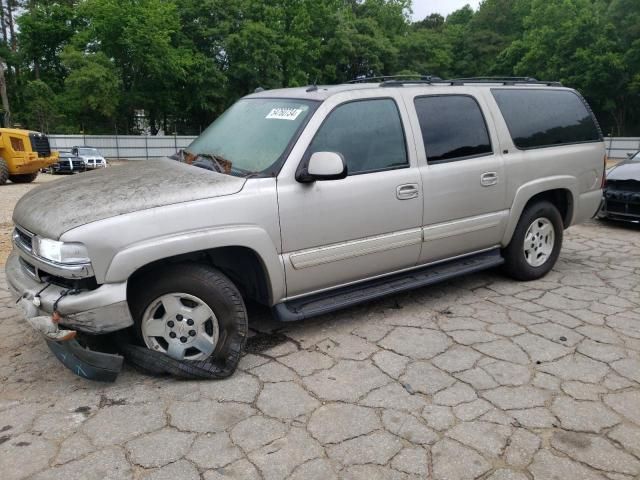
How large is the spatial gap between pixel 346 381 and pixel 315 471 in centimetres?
84

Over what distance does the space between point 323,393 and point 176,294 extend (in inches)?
41.8

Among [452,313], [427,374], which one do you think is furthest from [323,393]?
[452,313]

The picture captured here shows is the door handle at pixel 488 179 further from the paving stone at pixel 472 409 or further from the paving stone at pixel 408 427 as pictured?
the paving stone at pixel 408 427

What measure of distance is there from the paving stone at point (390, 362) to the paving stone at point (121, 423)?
4.60ft

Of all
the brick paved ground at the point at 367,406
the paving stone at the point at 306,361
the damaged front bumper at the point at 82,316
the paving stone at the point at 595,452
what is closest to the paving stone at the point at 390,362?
the brick paved ground at the point at 367,406

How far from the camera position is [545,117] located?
4941 mm

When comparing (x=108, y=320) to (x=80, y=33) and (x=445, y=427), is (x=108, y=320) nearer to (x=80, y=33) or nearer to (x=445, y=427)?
(x=445, y=427)

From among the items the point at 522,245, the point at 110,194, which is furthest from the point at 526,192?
the point at 110,194

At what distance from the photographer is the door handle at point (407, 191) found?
3.90m

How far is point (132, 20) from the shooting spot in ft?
107

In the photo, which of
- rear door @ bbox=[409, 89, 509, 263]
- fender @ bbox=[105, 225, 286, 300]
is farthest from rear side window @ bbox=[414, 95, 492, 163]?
fender @ bbox=[105, 225, 286, 300]

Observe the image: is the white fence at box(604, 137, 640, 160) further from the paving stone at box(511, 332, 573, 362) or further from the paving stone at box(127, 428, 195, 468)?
the paving stone at box(127, 428, 195, 468)

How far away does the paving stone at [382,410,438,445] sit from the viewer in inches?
107

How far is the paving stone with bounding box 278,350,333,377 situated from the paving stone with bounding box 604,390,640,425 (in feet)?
5.56
